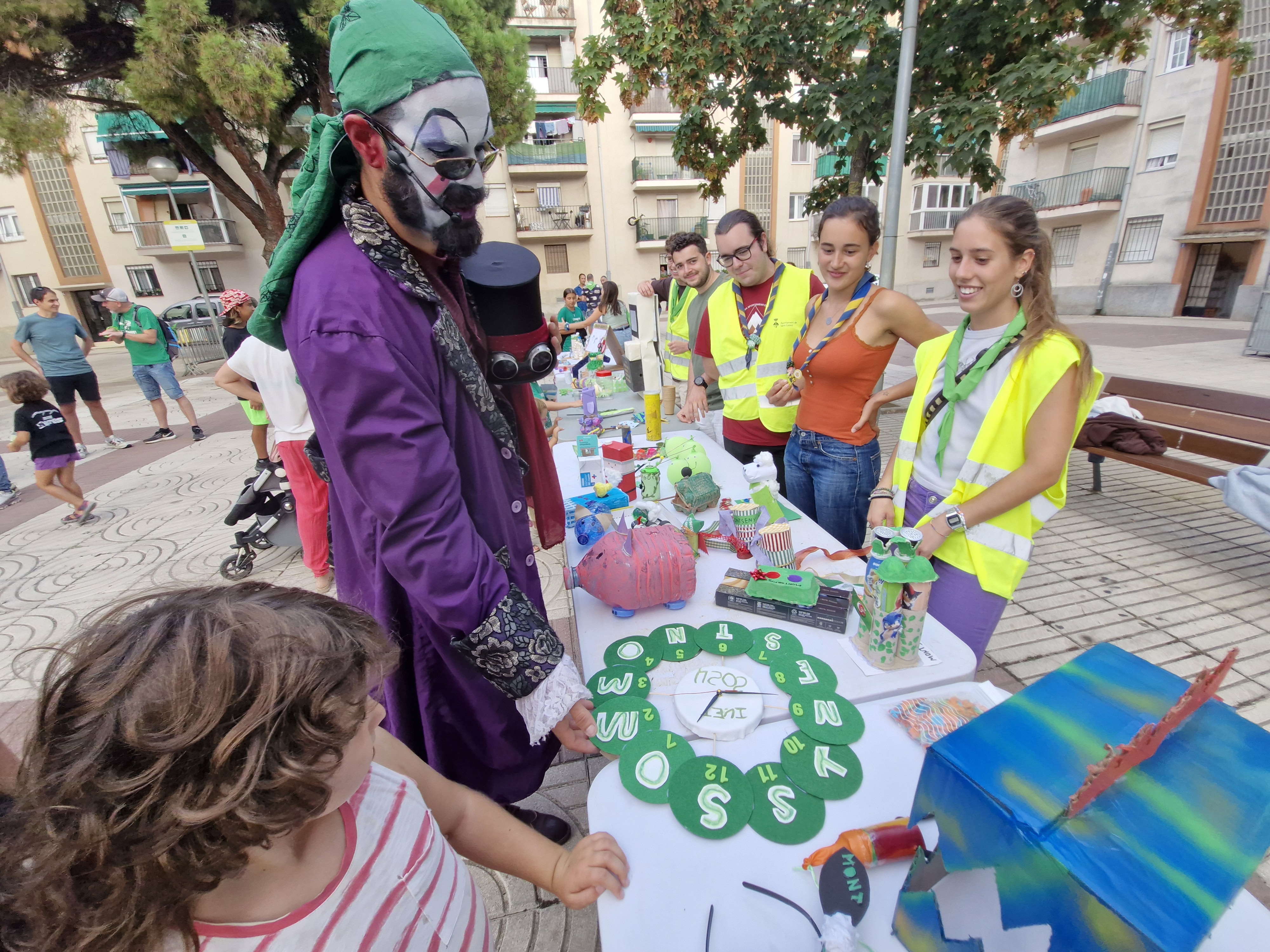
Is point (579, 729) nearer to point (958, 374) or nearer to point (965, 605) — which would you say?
point (965, 605)

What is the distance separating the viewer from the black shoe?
5.48 feet

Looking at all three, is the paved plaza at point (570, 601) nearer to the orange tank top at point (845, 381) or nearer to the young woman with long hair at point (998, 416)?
the young woman with long hair at point (998, 416)

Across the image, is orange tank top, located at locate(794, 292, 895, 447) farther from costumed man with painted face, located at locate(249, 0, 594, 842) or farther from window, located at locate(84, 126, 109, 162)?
window, located at locate(84, 126, 109, 162)

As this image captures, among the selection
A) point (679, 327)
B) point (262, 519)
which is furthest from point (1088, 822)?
point (262, 519)

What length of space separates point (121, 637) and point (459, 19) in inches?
Result: 444

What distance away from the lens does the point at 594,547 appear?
154 cm

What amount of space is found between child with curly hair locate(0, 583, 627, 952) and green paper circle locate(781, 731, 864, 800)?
655mm

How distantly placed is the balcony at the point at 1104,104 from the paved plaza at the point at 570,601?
13.3 meters

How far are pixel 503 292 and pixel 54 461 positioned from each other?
17.7 feet

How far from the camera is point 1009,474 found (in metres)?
1.47

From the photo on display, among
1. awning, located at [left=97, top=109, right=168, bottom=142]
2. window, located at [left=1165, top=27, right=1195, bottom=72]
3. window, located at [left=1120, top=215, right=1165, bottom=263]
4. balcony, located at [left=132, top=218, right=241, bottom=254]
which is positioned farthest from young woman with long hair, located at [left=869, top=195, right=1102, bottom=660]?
balcony, located at [left=132, top=218, right=241, bottom=254]

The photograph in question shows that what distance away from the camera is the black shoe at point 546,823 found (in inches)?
65.8

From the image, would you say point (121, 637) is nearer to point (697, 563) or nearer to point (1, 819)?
point (1, 819)

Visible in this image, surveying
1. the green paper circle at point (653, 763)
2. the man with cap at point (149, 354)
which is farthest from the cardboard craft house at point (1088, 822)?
the man with cap at point (149, 354)
